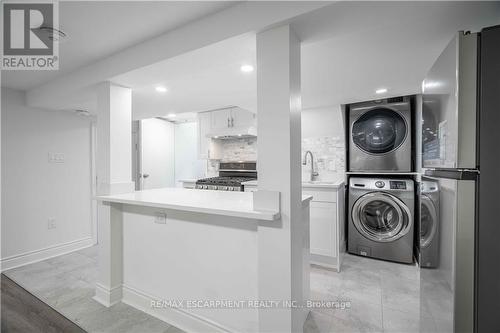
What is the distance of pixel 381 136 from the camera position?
10.2 ft

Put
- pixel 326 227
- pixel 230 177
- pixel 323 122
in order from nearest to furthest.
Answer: pixel 326 227 < pixel 323 122 < pixel 230 177

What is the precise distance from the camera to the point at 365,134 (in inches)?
126

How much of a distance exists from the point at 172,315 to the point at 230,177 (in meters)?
2.62

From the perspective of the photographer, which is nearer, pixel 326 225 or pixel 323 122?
pixel 326 225

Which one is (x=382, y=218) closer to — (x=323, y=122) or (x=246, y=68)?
(x=323, y=122)

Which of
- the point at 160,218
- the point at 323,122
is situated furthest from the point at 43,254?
the point at 323,122

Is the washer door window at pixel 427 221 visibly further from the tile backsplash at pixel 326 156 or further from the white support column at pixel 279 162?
the tile backsplash at pixel 326 156

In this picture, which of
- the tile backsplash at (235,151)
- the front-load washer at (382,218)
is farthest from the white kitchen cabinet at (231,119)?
the front-load washer at (382,218)

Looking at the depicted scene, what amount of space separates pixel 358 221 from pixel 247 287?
213 centimetres

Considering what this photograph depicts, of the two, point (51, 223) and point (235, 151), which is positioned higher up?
point (235, 151)

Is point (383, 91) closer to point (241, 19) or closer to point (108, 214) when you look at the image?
point (241, 19)

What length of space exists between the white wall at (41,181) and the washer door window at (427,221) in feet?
13.2

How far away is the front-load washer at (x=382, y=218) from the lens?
9.17 ft

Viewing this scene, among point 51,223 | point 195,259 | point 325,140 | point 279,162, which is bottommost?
point 51,223
